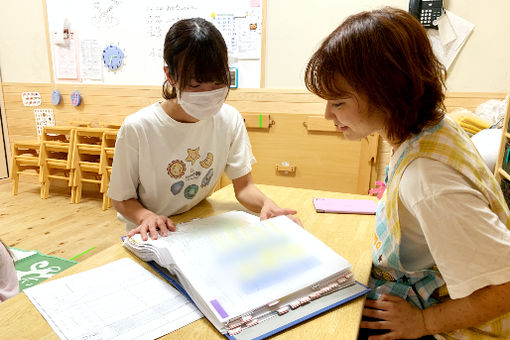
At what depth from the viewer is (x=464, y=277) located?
0.58 metres

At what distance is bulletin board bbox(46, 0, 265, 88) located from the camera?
2.88 meters

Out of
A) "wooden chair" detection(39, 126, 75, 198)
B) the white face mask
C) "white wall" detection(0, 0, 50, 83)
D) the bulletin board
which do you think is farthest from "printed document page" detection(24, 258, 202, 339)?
"white wall" detection(0, 0, 50, 83)

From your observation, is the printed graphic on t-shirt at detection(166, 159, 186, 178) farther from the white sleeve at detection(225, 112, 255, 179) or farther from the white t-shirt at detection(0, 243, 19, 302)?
the white t-shirt at detection(0, 243, 19, 302)

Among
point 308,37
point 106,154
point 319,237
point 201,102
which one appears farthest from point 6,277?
point 308,37

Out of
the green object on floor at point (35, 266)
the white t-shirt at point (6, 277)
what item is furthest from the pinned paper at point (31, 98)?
the white t-shirt at point (6, 277)

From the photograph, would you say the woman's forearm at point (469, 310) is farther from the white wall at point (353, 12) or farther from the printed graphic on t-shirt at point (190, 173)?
the white wall at point (353, 12)

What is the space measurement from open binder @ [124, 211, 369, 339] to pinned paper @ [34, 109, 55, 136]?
350 centimetres

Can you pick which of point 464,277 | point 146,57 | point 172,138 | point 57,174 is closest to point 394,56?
point 464,277

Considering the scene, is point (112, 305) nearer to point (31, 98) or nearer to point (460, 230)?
point (460, 230)

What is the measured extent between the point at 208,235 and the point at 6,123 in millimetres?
4145

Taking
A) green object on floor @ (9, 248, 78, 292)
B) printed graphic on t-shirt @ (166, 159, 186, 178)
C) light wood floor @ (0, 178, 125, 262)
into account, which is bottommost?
light wood floor @ (0, 178, 125, 262)

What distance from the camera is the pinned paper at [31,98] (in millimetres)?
3717

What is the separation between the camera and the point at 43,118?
3.77 metres

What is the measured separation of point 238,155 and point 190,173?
0.70 feet
